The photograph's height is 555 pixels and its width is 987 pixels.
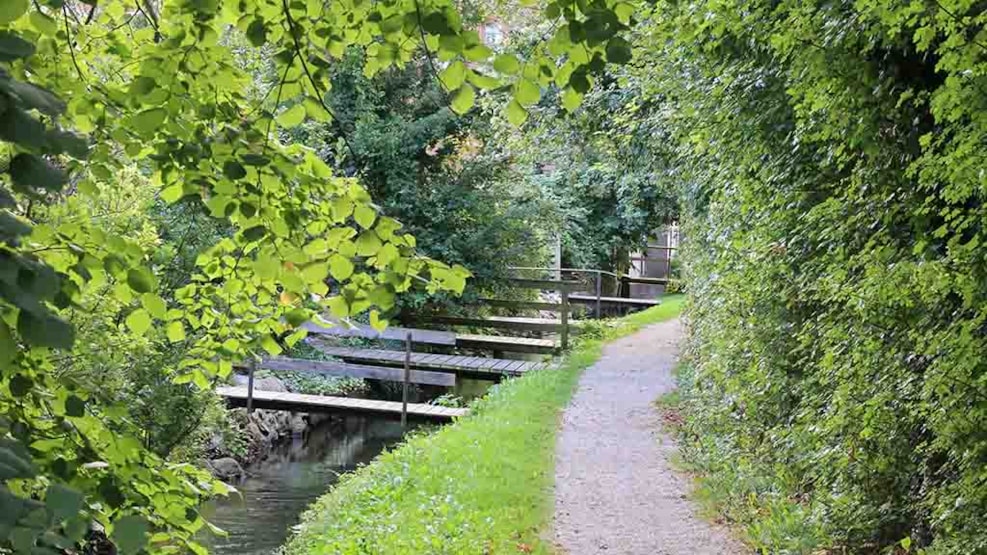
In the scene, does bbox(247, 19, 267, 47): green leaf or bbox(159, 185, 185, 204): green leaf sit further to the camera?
bbox(159, 185, 185, 204): green leaf

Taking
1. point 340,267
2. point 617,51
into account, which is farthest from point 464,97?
point 340,267

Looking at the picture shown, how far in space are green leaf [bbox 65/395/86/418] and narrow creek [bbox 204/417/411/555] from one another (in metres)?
5.30

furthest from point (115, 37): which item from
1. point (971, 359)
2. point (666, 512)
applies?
point (666, 512)

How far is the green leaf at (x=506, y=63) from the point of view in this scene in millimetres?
1854

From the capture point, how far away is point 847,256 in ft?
16.7

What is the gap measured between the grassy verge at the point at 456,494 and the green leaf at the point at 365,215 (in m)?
4.47

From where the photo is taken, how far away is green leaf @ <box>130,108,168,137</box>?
78.5 inches

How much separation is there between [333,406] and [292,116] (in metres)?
10.6

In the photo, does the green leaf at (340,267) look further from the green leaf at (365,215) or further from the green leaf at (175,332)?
the green leaf at (175,332)

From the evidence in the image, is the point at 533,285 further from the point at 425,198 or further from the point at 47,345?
the point at 47,345

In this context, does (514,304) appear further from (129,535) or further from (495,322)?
(129,535)

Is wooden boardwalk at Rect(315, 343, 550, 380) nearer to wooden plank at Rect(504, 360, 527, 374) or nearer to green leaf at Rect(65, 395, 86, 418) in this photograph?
wooden plank at Rect(504, 360, 527, 374)

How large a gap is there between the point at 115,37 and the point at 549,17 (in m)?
1.45

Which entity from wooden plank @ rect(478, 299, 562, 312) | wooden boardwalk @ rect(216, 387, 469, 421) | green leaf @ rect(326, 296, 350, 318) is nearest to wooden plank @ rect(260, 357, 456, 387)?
wooden boardwalk @ rect(216, 387, 469, 421)
